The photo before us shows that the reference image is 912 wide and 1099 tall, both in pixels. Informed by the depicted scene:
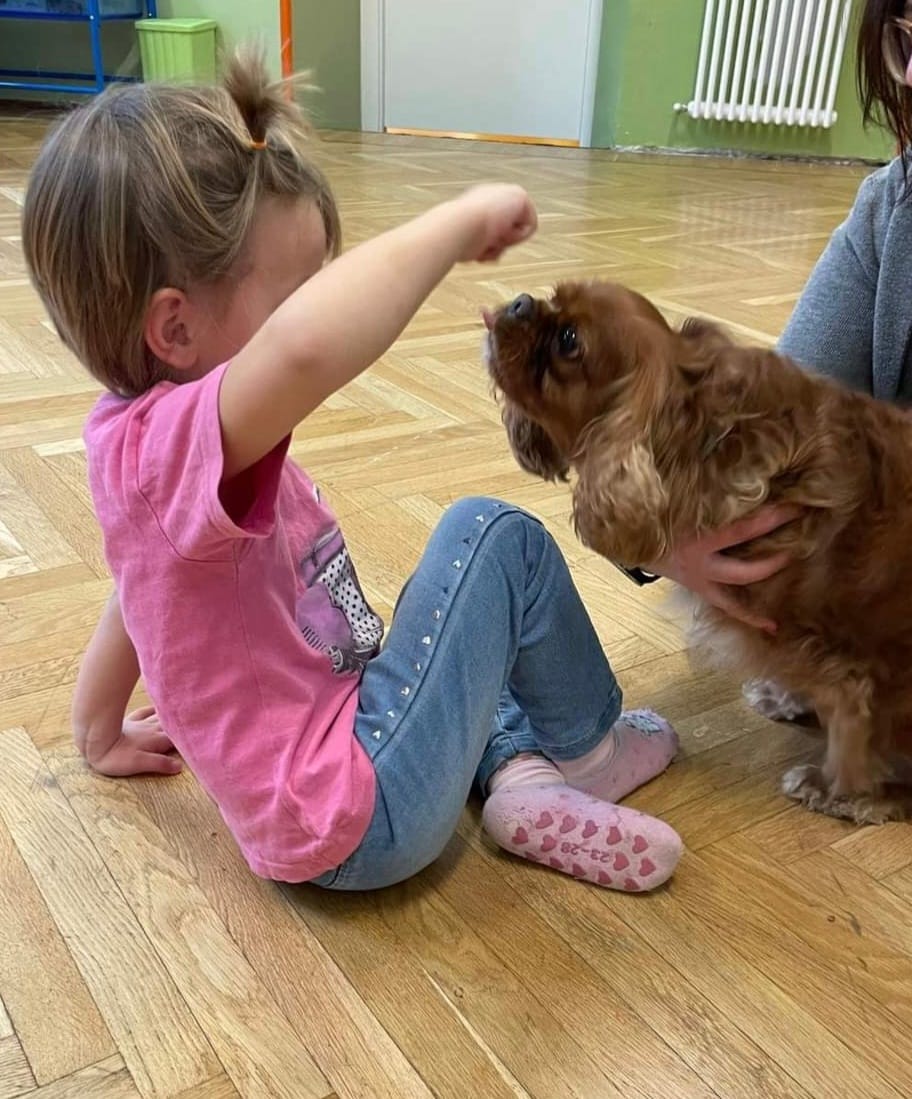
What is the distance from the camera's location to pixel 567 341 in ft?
3.63

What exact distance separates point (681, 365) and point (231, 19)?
6168mm

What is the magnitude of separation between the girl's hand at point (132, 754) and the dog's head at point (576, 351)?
22.0 inches

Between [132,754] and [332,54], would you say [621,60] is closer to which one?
[332,54]

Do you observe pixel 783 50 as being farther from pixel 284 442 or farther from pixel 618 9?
pixel 284 442

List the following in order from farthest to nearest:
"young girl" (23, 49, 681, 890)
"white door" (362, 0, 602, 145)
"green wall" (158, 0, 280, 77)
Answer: "white door" (362, 0, 602, 145) → "green wall" (158, 0, 280, 77) → "young girl" (23, 49, 681, 890)

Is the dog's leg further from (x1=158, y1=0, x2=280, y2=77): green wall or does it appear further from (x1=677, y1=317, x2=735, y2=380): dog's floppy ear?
(x1=158, y1=0, x2=280, y2=77): green wall

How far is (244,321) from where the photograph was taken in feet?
3.11

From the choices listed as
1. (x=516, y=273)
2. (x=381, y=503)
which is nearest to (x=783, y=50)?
(x=516, y=273)

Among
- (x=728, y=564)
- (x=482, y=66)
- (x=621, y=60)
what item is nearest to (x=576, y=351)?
(x=728, y=564)

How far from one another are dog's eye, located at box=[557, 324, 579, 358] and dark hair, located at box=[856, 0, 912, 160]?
55 centimetres

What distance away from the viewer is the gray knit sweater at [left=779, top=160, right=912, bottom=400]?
1.44 metres

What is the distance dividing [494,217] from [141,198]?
0.28 metres

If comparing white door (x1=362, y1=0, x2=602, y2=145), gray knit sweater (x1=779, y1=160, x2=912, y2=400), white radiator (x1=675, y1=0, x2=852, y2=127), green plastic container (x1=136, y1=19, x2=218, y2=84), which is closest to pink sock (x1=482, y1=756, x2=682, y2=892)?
gray knit sweater (x1=779, y1=160, x2=912, y2=400)

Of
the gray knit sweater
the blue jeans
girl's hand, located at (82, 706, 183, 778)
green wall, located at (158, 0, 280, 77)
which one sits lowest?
girl's hand, located at (82, 706, 183, 778)
